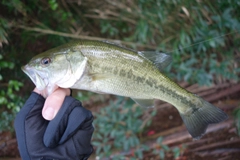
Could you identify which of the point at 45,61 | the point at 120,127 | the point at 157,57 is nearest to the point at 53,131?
the point at 45,61

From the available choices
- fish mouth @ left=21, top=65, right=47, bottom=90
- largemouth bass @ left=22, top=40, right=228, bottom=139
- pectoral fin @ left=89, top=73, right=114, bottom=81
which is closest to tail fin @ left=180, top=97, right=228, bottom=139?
largemouth bass @ left=22, top=40, right=228, bottom=139

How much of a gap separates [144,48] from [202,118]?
1588 millimetres

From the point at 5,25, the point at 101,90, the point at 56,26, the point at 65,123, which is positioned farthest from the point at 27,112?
the point at 56,26

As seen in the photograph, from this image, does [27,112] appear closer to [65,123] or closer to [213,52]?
[65,123]

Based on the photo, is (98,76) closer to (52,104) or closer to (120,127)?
(52,104)

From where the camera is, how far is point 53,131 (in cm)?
154

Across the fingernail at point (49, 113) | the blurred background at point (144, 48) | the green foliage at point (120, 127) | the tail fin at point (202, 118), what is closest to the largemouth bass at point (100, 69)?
the fingernail at point (49, 113)

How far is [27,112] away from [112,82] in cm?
59

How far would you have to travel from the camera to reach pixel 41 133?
1628 mm

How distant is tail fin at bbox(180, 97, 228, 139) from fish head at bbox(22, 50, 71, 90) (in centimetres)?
93

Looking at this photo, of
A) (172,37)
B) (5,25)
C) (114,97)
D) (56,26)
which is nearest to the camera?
(5,25)

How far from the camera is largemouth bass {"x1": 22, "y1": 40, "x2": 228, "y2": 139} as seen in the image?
5.16ft

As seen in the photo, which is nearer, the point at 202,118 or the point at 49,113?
the point at 49,113

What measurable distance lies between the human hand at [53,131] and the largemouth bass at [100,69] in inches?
6.3
